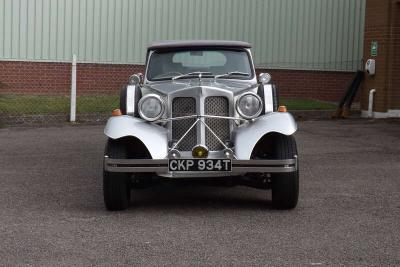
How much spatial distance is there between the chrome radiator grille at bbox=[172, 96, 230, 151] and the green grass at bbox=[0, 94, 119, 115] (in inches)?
369

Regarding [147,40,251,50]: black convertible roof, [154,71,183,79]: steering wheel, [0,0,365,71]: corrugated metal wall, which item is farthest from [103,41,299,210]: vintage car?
[0,0,365,71]: corrugated metal wall

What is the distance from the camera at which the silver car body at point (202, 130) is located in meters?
7.52

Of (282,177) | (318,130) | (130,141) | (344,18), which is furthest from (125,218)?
(344,18)

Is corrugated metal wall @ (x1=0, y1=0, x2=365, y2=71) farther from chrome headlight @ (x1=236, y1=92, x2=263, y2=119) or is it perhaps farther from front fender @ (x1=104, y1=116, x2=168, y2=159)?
chrome headlight @ (x1=236, y1=92, x2=263, y2=119)

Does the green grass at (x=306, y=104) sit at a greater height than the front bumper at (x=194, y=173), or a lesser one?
lesser

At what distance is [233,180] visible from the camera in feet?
26.1

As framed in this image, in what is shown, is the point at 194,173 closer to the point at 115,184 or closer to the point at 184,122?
the point at 184,122

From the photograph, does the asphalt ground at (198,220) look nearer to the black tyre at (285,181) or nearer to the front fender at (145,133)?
the black tyre at (285,181)

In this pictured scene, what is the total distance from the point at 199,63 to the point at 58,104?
31.3ft

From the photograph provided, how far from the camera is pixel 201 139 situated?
7.79 metres

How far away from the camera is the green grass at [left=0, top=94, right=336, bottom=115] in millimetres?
17109

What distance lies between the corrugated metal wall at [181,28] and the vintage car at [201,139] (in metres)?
11.9

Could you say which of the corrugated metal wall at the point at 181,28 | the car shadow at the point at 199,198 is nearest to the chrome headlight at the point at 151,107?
the car shadow at the point at 199,198

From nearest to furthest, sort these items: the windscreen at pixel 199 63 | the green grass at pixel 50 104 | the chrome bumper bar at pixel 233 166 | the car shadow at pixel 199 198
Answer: the chrome bumper bar at pixel 233 166
the car shadow at pixel 199 198
the windscreen at pixel 199 63
the green grass at pixel 50 104
